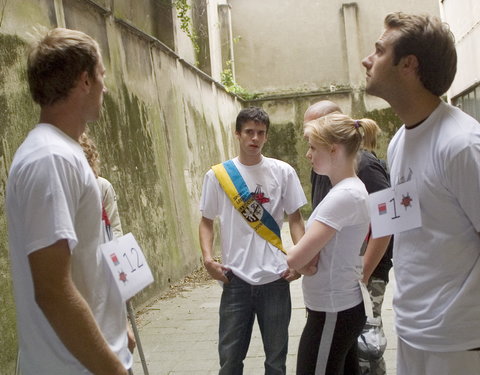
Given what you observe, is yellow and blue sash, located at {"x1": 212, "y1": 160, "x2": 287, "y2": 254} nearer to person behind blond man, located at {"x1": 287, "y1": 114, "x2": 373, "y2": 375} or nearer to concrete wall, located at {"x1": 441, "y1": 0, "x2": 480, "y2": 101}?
person behind blond man, located at {"x1": 287, "y1": 114, "x2": 373, "y2": 375}

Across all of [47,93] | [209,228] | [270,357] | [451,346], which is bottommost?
[270,357]

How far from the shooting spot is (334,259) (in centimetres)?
279

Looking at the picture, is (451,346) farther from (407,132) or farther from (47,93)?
(47,93)

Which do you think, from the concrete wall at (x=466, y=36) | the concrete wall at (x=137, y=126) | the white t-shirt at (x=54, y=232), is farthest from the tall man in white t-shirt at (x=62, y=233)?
the concrete wall at (x=466, y=36)

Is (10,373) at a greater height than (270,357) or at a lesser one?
lesser

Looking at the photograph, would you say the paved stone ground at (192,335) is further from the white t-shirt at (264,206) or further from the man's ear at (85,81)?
the man's ear at (85,81)

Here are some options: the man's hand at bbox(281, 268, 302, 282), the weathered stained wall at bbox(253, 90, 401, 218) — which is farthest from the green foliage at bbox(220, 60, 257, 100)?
the man's hand at bbox(281, 268, 302, 282)

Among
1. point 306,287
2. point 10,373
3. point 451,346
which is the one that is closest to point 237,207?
point 306,287

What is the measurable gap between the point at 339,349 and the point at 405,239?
0.90m

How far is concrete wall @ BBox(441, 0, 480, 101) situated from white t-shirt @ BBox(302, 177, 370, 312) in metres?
10.8

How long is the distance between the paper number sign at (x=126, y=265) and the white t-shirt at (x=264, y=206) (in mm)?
1281

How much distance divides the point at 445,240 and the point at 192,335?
4405mm

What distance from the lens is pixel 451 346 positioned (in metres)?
1.90

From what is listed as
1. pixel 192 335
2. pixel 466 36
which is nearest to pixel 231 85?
pixel 466 36
